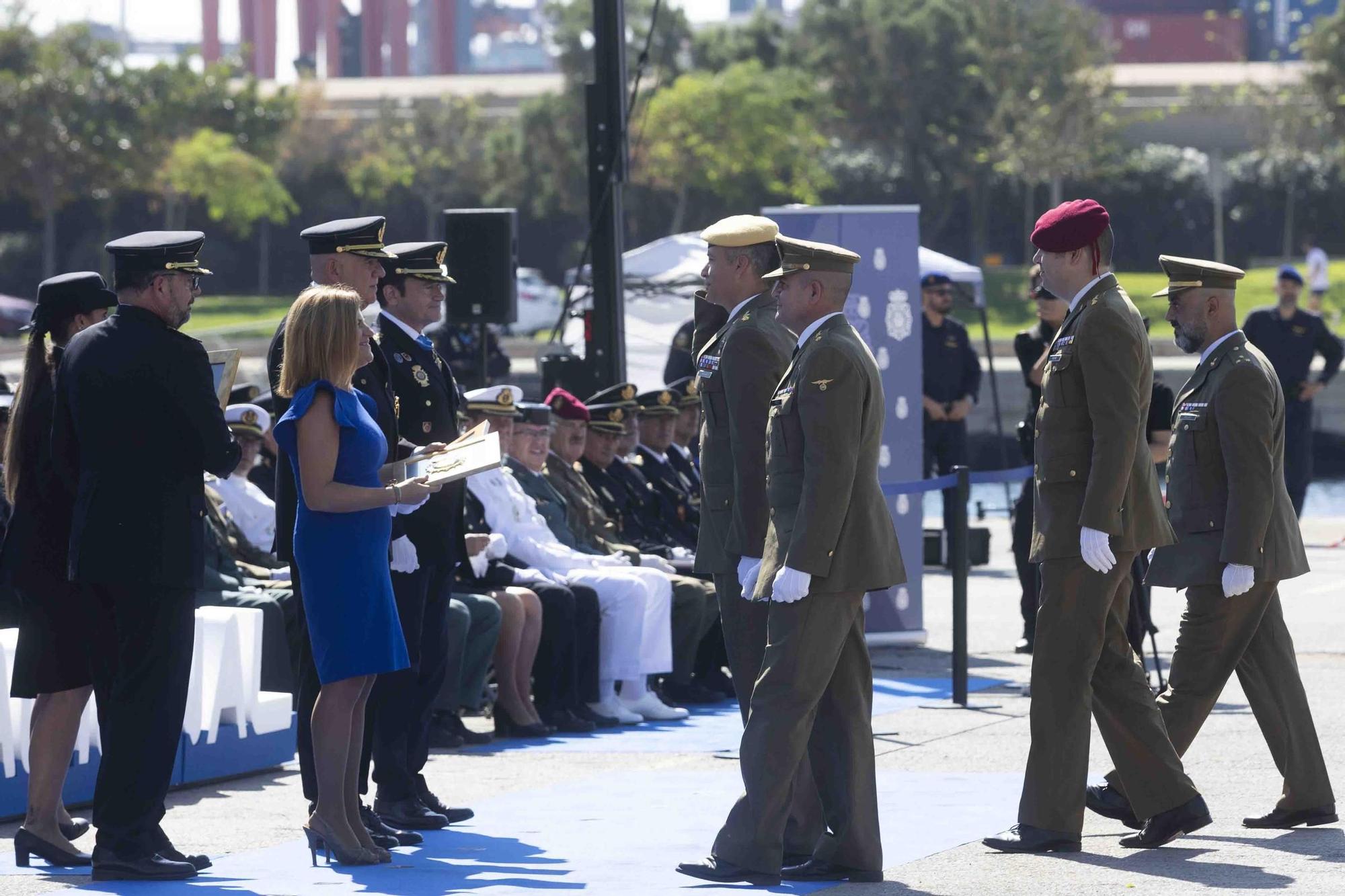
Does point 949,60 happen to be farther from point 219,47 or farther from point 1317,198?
point 219,47

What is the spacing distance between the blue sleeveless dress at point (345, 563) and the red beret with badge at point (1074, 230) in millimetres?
2064

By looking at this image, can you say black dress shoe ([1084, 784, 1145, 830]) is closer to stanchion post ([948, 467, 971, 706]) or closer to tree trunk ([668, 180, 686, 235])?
stanchion post ([948, 467, 971, 706])

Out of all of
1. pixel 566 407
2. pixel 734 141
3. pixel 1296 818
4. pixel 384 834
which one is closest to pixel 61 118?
pixel 734 141

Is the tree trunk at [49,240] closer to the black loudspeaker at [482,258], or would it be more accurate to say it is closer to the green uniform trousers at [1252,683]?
the black loudspeaker at [482,258]

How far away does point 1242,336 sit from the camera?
7.00m

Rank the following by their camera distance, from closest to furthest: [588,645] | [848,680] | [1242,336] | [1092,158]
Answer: [848,680] < [1242,336] < [588,645] < [1092,158]

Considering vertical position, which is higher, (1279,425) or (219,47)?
(219,47)

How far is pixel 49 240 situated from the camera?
167ft

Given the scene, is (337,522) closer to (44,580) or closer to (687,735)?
(44,580)

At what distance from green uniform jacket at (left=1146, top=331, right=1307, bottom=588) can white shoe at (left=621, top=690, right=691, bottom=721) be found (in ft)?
10.8

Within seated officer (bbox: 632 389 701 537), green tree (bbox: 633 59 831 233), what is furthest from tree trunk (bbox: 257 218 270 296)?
seated officer (bbox: 632 389 701 537)

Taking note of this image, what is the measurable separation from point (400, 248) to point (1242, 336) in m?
2.69

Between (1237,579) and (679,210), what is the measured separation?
4539cm

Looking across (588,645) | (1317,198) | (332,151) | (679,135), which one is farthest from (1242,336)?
(332,151)
